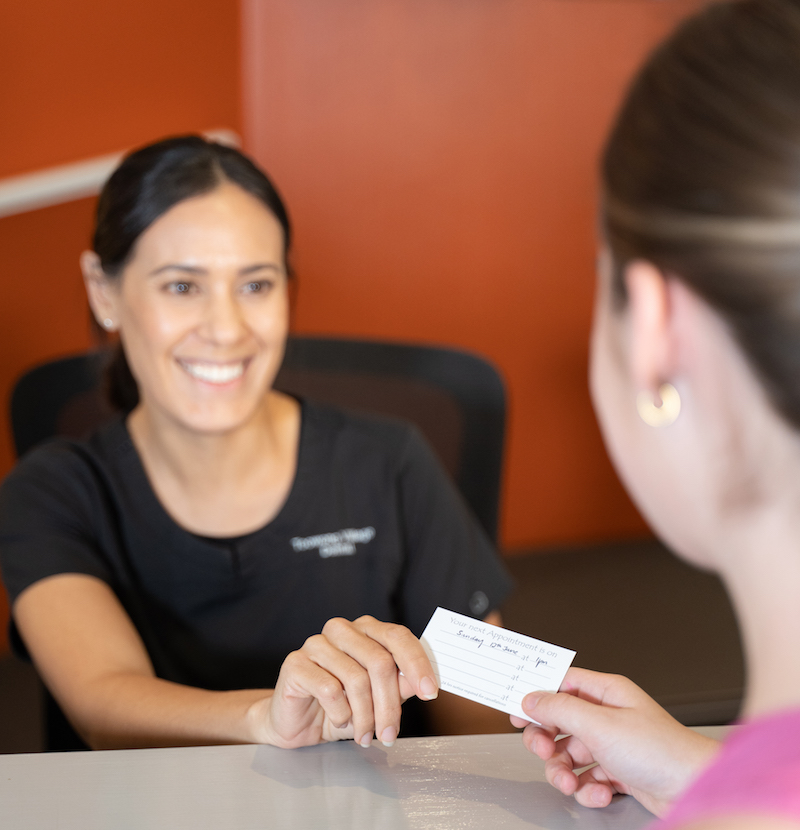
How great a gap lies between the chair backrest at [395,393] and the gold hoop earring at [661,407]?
96cm

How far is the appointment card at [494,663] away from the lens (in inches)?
28.5

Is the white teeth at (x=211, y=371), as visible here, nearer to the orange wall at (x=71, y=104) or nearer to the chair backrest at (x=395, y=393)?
the chair backrest at (x=395, y=393)

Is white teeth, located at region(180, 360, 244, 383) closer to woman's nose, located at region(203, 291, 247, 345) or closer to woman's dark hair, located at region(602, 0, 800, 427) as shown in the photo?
woman's nose, located at region(203, 291, 247, 345)

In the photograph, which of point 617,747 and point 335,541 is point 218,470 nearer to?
point 335,541

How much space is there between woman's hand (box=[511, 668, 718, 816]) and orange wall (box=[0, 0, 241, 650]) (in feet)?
5.17

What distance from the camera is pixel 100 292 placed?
54.5 inches

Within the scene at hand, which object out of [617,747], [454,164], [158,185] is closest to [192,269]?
[158,185]

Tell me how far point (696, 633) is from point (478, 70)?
4.75 feet

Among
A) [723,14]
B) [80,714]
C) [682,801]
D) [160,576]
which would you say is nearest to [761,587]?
[682,801]

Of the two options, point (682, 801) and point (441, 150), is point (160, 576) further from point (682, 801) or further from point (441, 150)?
point (441, 150)

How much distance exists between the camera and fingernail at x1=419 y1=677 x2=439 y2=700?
728mm

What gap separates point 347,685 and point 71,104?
1600 mm

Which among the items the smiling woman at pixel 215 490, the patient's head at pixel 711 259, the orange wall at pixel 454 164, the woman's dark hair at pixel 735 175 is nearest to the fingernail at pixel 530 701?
the patient's head at pixel 711 259

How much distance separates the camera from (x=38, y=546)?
46.0 inches
